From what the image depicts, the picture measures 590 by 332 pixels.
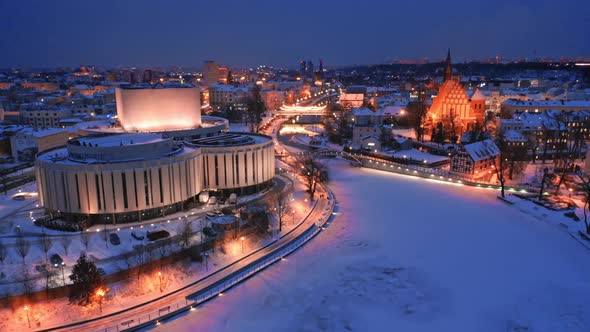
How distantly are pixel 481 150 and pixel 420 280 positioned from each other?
1138 inches

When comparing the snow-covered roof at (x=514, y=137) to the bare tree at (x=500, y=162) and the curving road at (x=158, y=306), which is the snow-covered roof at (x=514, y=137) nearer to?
the bare tree at (x=500, y=162)

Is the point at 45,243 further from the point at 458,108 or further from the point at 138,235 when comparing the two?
the point at 458,108

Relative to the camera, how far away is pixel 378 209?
37688 millimetres

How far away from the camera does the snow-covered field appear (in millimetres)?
21562

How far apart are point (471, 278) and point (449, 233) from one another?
6.90m

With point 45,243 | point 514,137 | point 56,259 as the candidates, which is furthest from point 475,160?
point 45,243

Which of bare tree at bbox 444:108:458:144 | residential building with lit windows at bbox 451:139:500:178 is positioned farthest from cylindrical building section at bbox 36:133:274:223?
bare tree at bbox 444:108:458:144

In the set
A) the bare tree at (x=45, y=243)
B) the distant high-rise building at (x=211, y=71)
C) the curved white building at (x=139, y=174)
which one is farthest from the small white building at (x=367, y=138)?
the distant high-rise building at (x=211, y=71)

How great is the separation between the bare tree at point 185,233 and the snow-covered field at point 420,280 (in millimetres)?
5322

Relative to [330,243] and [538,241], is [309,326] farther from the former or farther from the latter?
[538,241]

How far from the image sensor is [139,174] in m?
31.6

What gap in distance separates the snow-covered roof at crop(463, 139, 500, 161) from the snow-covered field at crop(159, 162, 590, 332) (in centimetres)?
1179

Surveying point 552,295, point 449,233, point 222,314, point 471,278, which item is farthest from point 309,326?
point 449,233

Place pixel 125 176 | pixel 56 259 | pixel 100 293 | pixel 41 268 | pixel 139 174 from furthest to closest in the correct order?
1. pixel 139 174
2. pixel 125 176
3. pixel 56 259
4. pixel 41 268
5. pixel 100 293
